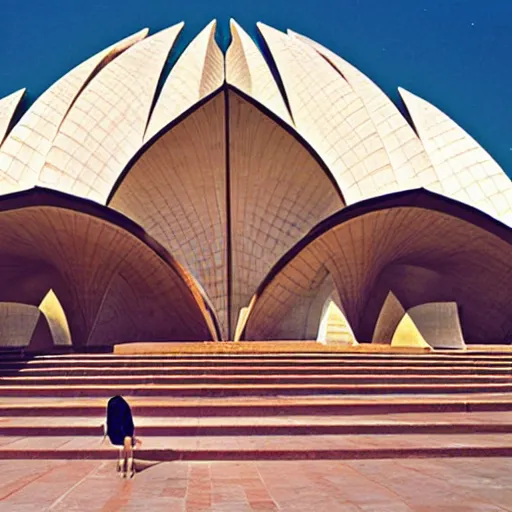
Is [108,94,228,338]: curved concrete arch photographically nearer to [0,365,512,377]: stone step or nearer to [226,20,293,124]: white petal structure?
[226,20,293,124]: white petal structure

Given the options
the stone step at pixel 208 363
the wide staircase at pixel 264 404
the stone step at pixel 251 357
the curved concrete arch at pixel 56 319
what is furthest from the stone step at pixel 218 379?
the curved concrete arch at pixel 56 319

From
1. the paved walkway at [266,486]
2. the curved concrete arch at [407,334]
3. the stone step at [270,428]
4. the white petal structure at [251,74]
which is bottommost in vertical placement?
the paved walkway at [266,486]

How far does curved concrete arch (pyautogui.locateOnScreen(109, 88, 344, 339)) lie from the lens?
13.7 metres

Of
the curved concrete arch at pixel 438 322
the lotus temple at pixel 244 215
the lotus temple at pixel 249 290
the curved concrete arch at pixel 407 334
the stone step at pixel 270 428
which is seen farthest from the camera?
the curved concrete arch at pixel 407 334

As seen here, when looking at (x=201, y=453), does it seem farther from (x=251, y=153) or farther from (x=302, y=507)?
(x=251, y=153)

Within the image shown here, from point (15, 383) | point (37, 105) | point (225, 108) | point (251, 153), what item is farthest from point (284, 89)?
point (15, 383)

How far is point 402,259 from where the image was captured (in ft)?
42.5

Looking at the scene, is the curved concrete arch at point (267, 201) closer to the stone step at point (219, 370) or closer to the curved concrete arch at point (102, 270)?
the curved concrete arch at point (102, 270)

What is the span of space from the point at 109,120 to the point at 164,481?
14.2 meters

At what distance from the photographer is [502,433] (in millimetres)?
4566

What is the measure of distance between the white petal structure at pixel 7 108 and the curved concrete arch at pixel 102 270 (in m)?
4.87

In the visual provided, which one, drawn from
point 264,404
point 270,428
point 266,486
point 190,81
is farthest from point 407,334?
point 266,486

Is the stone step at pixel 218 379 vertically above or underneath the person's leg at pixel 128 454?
above

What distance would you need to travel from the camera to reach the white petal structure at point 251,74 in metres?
16.3
